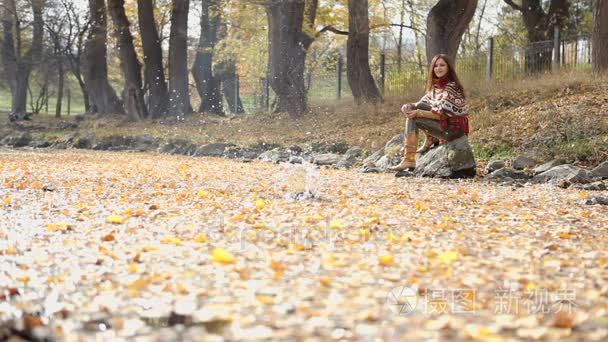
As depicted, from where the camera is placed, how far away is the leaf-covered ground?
2773 mm

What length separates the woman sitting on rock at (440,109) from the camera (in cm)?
991

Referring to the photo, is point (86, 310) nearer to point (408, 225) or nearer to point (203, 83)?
point (408, 225)

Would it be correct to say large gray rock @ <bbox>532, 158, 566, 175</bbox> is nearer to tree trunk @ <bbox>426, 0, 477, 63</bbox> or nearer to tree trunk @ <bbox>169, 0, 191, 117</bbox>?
tree trunk @ <bbox>426, 0, 477, 63</bbox>

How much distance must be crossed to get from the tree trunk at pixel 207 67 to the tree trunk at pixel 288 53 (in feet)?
23.1

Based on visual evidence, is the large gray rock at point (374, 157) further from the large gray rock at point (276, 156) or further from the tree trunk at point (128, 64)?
the tree trunk at point (128, 64)

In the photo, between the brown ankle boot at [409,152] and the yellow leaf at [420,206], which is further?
the brown ankle boot at [409,152]

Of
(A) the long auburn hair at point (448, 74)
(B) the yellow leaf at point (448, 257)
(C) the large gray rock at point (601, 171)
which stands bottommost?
(B) the yellow leaf at point (448, 257)

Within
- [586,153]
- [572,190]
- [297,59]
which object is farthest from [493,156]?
[297,59]

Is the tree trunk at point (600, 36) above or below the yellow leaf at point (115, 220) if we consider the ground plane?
above

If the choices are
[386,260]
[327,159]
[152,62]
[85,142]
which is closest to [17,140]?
[85,142]

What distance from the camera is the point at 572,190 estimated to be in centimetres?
838

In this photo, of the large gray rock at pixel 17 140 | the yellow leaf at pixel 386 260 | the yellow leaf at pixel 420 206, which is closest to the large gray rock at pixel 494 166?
the yellow leaf at pixel 420 206

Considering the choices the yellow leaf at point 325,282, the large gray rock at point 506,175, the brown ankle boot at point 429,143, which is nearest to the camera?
the yellow leaf at point 325,282

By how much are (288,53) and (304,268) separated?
1634 cm
